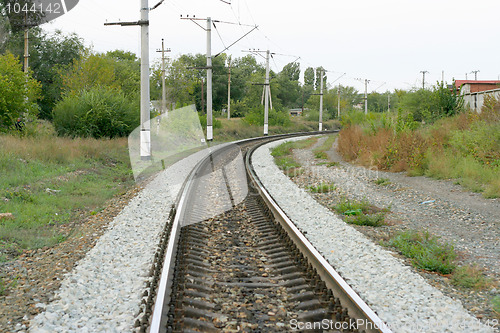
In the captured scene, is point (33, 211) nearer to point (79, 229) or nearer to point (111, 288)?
point (79, 229)

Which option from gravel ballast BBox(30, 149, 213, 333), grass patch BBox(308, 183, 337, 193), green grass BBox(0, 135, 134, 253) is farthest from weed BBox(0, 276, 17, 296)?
grass patch BBox(308, 183, 337, 193)

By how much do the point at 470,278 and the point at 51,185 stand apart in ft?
30.6

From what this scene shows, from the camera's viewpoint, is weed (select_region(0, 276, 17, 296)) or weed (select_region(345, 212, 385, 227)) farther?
weed (select_region(345, 212, 385, 227))

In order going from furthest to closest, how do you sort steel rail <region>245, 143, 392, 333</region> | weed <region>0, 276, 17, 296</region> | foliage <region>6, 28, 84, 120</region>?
foliage <region>6, 28, 84, 120</region>
weed <region>0, 276, 17, 296</region>
steel rail <region>245, 143, 392, 333</region>

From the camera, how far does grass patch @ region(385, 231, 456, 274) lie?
551cm

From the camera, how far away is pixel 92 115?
838 inches

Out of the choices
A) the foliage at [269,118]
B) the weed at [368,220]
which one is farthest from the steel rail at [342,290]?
the foliage at [269,118]

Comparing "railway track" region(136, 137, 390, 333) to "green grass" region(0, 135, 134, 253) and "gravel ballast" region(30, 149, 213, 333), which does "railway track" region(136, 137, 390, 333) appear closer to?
"gravel ballast" region(30, 149, 213, 333)

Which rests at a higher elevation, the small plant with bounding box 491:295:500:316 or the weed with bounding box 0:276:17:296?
the small plant with bounding box 491:295:500:316

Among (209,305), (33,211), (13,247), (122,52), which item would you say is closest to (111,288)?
(209,305)

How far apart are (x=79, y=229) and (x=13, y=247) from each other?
125cm

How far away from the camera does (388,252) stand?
613cm

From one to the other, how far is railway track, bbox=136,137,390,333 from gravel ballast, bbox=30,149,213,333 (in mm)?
202

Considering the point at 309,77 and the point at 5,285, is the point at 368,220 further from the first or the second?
the point at 309,77
